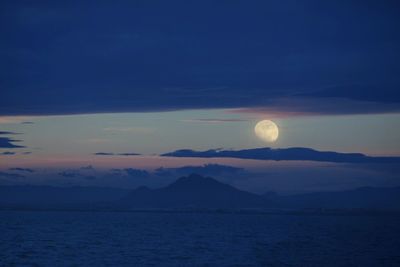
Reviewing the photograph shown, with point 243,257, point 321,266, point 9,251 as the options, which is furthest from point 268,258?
point 9,251

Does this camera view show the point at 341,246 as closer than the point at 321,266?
No

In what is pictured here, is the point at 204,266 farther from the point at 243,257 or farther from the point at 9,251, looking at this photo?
the point at 9,251

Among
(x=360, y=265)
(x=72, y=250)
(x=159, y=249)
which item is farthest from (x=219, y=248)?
(x=360, y=265)

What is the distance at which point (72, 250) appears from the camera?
3723 inches

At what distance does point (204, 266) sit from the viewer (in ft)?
243

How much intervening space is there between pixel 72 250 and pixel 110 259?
1449 cm

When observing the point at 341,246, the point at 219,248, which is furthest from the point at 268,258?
the point at 341,246

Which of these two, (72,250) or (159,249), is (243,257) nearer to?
(159,249)

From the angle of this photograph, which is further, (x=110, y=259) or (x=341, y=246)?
(x=341, y=246)

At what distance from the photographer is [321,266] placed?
7412 cm

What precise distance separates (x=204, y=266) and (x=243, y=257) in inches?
451

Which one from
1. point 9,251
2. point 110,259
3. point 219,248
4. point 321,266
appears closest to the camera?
point 321,266

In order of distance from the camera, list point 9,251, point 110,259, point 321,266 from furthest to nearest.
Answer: point 9,251, point 110,259, point 321,266

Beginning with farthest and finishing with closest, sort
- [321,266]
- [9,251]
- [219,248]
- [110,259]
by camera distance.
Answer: [219,248] < [9,251] < [110,259] < [321,266]
